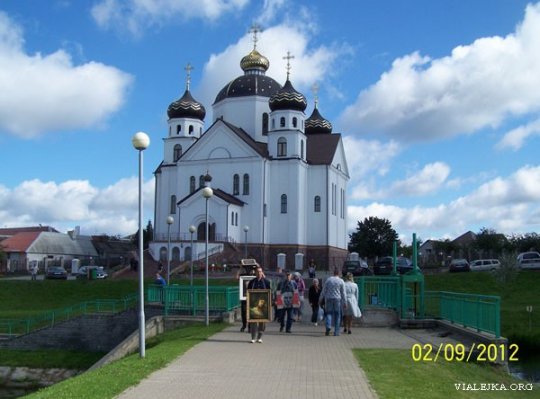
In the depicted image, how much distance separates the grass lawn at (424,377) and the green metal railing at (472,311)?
1.38m

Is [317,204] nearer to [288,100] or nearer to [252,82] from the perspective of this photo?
[288,100]

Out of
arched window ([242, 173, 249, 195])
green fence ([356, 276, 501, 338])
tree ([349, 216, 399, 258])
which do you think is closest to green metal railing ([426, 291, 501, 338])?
green fence ([356, 276, 501, 338])

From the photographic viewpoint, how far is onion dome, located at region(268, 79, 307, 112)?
5227cm

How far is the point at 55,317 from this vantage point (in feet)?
90.3

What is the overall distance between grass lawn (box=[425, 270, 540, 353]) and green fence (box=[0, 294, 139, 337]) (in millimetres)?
15725

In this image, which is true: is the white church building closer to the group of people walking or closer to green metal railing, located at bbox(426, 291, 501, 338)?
the group of people walking

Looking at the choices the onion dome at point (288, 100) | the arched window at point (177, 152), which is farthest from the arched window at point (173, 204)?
the onion dome at point (288, 100)

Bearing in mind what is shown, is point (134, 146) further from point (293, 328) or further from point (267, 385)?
point (293, 328)

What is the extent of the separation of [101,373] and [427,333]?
8.93 m

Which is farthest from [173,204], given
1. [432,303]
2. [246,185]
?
[432,303]

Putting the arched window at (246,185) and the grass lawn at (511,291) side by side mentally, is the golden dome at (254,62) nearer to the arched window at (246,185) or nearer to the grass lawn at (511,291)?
the arched window at (246,185)

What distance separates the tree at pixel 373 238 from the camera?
3063 inches

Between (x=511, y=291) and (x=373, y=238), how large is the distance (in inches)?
1661
